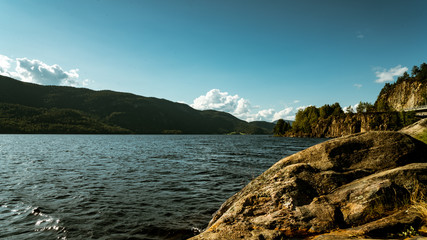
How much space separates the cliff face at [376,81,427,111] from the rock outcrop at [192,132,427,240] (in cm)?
13921

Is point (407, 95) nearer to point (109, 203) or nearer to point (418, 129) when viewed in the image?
point (418, 129)

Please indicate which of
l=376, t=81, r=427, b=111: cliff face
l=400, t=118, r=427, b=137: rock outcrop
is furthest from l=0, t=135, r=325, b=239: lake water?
l=376, t=81, r=427, b=111: cliff face

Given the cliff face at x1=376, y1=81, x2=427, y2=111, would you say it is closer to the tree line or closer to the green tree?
the tree line

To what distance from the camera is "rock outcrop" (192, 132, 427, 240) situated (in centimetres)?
548

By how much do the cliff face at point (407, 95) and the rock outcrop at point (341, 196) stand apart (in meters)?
139

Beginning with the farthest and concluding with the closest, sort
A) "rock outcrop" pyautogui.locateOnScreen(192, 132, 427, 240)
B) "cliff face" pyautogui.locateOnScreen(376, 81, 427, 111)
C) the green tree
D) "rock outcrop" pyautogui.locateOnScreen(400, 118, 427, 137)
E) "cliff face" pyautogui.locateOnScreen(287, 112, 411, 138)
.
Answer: the green tree, "cliff face" pyautogui.locateOnScreen(376, 81, 427, 111), "cliff face" pyautogui.locateOnScreen(287, 112, 411, 138), "rock outcrop" pyautogui.locateOnScreen(400, 118, 427, 137), "rock outcrop" pyautogui.locateOnScreen(192, 132, 427, 240)

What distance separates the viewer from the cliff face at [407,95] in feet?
359

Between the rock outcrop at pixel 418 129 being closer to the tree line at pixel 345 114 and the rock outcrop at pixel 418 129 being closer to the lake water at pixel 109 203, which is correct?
the lake water at pixel 109 203

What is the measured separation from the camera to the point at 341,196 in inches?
262

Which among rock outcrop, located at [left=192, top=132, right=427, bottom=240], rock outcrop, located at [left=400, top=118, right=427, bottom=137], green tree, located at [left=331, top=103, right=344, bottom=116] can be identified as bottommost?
rock outcrop, located at [left=192, top=132, right=427, bottom=240]

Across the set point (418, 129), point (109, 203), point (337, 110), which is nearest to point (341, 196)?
point (418, 129)

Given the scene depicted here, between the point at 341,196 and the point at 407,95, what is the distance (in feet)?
529

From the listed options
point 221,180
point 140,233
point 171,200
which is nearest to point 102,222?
point 140,233

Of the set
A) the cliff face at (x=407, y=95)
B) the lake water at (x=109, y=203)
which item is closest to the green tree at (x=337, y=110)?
the cliff face at (x=407, y=95)
